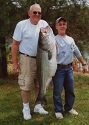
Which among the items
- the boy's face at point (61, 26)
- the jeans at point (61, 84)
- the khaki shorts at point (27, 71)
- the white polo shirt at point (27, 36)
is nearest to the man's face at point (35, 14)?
the white polo shirt at point (27, 36)

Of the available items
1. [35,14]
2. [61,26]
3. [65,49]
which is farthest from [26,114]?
[35,14]

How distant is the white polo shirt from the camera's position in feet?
19.8

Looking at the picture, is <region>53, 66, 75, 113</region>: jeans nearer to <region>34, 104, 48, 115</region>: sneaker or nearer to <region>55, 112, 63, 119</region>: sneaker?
<region>55, 112, 63, 119</region>: sneaker

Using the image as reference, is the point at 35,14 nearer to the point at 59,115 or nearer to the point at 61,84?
the point at 61,84

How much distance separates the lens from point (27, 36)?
6020mm

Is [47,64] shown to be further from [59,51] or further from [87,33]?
[87,33]

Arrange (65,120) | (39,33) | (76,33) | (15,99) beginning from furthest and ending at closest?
(76,33) < (15,99) < (65,120) < (39,33)

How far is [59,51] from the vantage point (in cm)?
607

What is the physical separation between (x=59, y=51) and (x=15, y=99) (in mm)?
2785

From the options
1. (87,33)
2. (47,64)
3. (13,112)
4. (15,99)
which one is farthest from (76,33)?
(47,64)

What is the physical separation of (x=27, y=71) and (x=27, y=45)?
46 cm

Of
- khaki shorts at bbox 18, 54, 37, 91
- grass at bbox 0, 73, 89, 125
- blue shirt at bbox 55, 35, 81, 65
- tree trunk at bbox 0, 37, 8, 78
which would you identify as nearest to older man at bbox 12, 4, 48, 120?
khaki shorts at bbox 18, 54, 37, 91

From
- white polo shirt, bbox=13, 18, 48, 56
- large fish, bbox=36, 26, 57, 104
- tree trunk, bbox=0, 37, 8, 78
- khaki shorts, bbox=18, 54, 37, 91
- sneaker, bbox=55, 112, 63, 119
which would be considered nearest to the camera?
large fish, bbox=36, 26, 57, 104

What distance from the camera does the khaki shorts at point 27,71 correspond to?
20.2 ft
